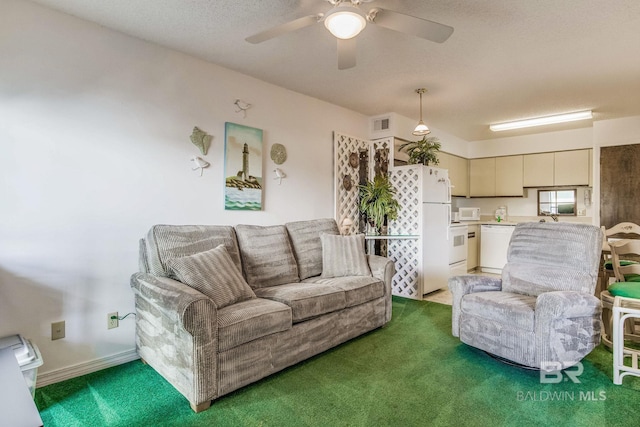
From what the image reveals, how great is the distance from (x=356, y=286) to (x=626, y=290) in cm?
202

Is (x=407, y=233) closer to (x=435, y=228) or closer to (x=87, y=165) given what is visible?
(x=435, y=228)

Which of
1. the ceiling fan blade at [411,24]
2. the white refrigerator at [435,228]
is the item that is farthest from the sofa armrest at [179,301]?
the white refrigerator at [435,228]

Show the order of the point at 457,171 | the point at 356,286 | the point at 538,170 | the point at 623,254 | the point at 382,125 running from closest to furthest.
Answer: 1. the point at 356,286
2. the point at 623,254
3. the point at 382,125
4. the point at 538,170
5. the point at 457,171

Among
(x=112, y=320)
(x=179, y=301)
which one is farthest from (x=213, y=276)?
(x=112, y=320)

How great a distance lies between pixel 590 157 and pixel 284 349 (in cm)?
568

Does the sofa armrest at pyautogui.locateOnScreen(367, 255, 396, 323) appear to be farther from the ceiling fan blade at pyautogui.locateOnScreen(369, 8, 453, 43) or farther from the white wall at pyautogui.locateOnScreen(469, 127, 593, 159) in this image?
the white wall at pyautogui.locateOnScreen(469, 127, 593, 159)

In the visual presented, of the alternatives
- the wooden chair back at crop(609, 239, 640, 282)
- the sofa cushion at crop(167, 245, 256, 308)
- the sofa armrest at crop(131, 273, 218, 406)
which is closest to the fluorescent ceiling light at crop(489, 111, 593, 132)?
the wooden chair back at crop(609, 239, 640, 282)

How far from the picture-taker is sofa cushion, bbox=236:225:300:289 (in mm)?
2859

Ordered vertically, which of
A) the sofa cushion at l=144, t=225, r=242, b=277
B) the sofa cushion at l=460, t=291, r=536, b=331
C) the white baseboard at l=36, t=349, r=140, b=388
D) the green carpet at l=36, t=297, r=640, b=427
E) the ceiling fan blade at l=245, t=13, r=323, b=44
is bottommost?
the green carpet at l=36, t=297, r=640, b=427

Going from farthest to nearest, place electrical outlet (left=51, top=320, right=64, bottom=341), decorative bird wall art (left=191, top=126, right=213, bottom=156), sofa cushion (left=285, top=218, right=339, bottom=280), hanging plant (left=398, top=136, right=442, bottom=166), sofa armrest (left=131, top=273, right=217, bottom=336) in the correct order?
1. hanging plant (left=398, top=136, right=442, bottom=166)
2. sofa cushion (left=285, top=218, right=339, bottom=280)
3. decorative bird wall art (left=191, top=126, right=213, bottom=156)
4. electrical outlet (left=51, top=320, right=64, bottom=341)
5. sofa armrest (left=131, top=273, right=217, bottom=336)

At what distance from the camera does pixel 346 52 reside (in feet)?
7.09

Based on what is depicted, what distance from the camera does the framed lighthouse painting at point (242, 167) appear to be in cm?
316

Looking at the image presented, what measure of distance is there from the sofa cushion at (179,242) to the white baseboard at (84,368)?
70cm

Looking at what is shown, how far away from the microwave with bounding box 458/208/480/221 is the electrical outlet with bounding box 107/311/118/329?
5326mm
